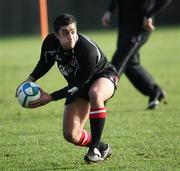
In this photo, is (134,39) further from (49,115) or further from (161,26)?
(161,26)

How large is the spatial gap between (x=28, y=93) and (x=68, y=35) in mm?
670

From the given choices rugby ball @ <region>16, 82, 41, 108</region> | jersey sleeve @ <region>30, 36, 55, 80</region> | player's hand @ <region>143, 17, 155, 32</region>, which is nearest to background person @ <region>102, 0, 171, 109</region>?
player's hand @ <region>143, 17, 155, 32</region>

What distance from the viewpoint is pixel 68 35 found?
6.57 meters

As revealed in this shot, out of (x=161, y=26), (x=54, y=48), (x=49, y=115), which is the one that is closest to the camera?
(x=54, y=48)

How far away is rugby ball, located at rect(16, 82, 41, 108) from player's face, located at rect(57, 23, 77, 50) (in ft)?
1.65

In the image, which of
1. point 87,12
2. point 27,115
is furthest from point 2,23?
point 27,115

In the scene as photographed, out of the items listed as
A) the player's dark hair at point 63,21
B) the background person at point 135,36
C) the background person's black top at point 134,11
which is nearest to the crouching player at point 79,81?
the player's dark hair at point 63,21

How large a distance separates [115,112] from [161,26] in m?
24.1

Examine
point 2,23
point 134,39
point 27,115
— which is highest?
point 134,39

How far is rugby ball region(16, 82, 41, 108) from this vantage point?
6.54 meters

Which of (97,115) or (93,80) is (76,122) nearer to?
(97,115)

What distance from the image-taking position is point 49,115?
10.2m

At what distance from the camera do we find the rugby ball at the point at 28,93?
6.54 metres

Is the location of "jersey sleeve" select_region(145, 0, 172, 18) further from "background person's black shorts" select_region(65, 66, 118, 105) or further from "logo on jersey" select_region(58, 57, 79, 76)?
"logo on jersey" select_region(58, 57, 79, 76)
